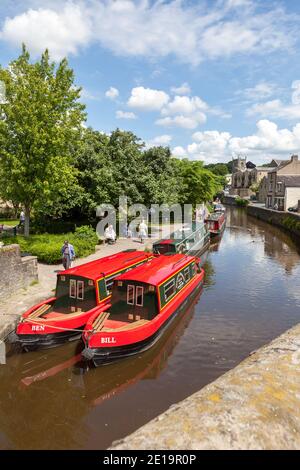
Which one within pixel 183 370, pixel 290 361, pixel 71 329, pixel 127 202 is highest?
pixel 127 202

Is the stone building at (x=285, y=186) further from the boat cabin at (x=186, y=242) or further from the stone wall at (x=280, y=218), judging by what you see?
the boat cabin at (x=186, y=242)

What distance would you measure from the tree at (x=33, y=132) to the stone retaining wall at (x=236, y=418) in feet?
54.3

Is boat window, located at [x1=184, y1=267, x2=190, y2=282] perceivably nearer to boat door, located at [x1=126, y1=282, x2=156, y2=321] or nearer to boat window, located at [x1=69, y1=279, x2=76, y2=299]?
boat door, located at [x1=126, y1=282, x2=156, y2=321]

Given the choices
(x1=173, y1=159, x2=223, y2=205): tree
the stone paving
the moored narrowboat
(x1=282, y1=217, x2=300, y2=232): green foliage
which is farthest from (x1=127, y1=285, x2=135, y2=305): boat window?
(x1=173, y1=159, x2=223, y2=205): tree

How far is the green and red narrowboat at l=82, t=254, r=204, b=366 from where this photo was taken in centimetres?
1034

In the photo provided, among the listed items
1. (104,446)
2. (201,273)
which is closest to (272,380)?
(104,446)

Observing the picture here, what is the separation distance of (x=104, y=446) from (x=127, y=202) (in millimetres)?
21433

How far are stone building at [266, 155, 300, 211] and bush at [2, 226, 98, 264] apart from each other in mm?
42446

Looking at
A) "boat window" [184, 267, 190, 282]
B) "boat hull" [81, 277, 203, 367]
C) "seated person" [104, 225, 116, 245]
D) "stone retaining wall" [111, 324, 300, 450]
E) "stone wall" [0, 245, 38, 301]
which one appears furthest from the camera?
"seated person" [104, 225, 116, 245]

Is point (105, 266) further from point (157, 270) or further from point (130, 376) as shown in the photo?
point (130, 376)

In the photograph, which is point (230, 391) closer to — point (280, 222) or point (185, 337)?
point (185, 337)

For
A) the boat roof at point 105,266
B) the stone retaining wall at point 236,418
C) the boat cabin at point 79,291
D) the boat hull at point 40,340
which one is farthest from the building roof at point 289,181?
the stone retaining wall at point 236,418

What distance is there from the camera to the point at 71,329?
1145 cm

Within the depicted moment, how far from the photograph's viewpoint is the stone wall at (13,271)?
548 inches
